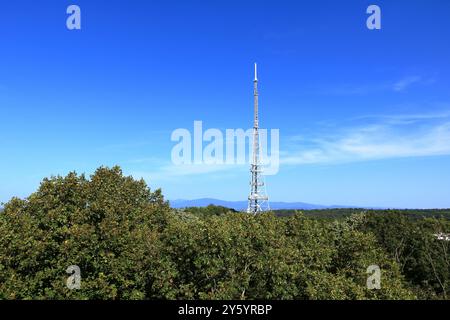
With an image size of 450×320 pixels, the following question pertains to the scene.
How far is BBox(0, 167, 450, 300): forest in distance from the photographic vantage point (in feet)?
71.6

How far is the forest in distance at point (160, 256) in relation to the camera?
21.8 m

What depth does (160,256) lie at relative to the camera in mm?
25016

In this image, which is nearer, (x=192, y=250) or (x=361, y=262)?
(x=192, y=250)

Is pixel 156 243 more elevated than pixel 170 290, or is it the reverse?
pixel 156 243

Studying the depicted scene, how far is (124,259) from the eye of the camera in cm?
2506

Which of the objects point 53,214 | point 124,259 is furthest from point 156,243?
point 53,214

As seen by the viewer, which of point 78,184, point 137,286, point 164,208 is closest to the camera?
point 137,286
